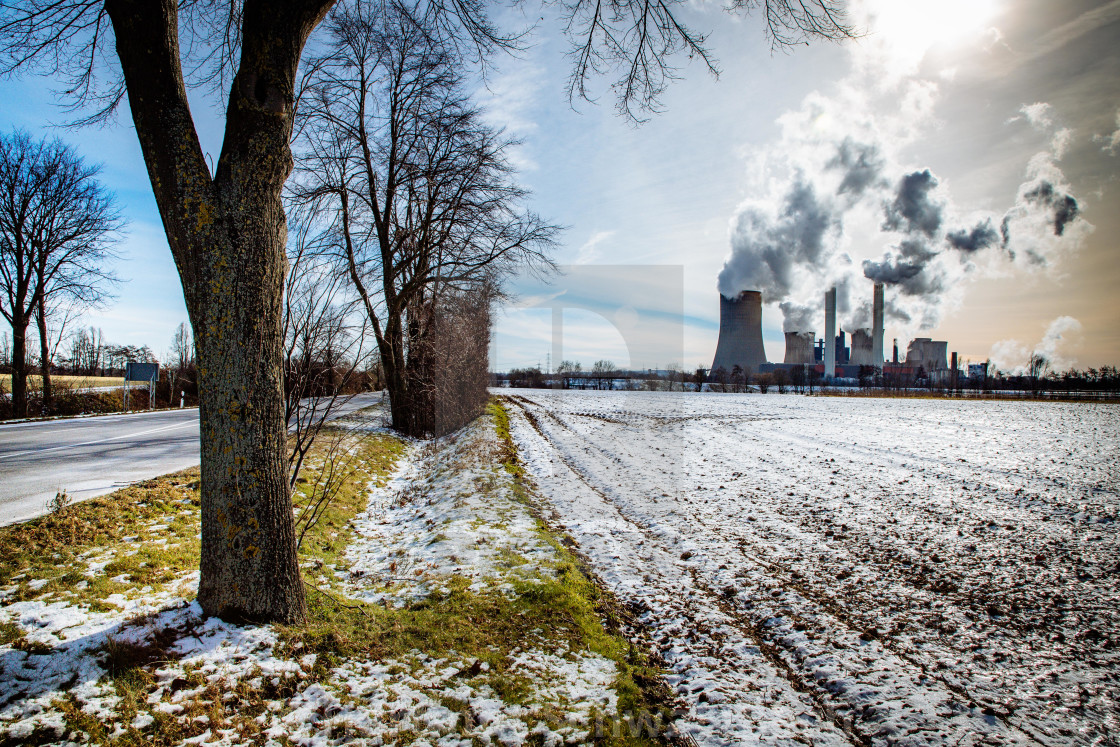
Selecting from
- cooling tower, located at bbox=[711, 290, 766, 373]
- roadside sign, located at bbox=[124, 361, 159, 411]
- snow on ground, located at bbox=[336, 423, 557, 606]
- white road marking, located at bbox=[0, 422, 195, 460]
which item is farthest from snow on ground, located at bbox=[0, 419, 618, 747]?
cooling tower, located at bbox=[711, 290, 766, 373]

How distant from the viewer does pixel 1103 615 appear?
4336 mm

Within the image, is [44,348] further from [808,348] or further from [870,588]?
[808,348]

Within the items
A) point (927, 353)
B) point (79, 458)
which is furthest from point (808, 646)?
point (927, 353)

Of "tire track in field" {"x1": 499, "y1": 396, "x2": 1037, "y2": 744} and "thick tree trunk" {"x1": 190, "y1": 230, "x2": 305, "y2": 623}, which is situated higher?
"thick tree trunk" {"x1": 190, "y1": 230, "x2": 305, "y2": 623}

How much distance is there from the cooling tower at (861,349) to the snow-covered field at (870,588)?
301 feet

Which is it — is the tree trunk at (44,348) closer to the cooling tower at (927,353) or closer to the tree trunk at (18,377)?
the tree trunk at (18,377)

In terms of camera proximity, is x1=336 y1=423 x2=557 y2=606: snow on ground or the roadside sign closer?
x1=336 y1=423 x2=557 y2=606: snow on ground

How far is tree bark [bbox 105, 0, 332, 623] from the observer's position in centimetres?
277

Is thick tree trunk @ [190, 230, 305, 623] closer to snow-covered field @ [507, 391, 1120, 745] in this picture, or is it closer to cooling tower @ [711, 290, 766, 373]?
snow-covered field @ [507, 391, 1120, 745]

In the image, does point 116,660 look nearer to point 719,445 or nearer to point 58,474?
point 58,474

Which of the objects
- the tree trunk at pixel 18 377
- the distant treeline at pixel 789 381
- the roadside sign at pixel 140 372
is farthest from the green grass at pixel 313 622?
the distant treeline at pixel 789 381

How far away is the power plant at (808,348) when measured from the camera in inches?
2403

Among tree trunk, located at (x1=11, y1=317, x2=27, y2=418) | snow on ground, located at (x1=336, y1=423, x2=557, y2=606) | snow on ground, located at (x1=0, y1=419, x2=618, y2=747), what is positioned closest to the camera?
snow on ground, located at (x1=0, y1=419, x2=618, y2=747)

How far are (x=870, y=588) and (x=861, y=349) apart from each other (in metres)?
104
